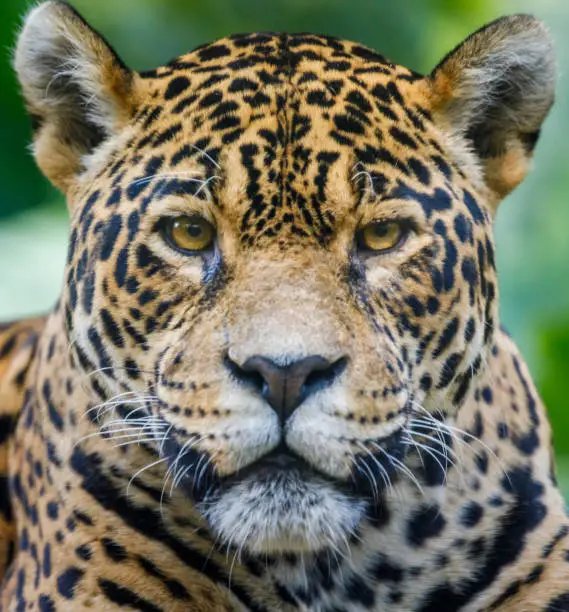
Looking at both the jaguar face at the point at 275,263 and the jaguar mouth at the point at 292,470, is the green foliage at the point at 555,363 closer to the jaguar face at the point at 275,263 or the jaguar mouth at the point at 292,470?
the jaguar face at the point at 275,263

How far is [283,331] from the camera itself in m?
4.13

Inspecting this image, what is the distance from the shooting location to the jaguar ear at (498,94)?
16.4 ft

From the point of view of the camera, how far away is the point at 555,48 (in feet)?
16.9

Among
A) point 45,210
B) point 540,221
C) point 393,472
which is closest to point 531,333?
point 540,221

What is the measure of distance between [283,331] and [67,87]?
1.58 m

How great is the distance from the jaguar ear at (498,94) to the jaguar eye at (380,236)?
1.85 feet

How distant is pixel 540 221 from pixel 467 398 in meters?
5.90

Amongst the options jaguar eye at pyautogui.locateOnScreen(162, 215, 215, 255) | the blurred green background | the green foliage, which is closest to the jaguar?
jaguar eye at pyautogui.locateOnScreen(162, 215, 215, 255)


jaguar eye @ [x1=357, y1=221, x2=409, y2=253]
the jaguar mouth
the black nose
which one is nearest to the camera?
the black nose

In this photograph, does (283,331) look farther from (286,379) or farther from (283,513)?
(283,513)

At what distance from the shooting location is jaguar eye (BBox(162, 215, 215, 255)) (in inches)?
182

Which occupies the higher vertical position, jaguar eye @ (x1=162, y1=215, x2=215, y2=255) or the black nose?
jaguar eye @ (x1=162, y1=215, x2=215, y2=255)

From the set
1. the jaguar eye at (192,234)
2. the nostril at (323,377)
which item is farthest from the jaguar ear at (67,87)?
the nostril at (323,377)

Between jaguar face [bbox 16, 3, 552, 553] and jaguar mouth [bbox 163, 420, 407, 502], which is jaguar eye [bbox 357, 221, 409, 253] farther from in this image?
jaguar mouth [bbox 163, 420, 407, 502]
